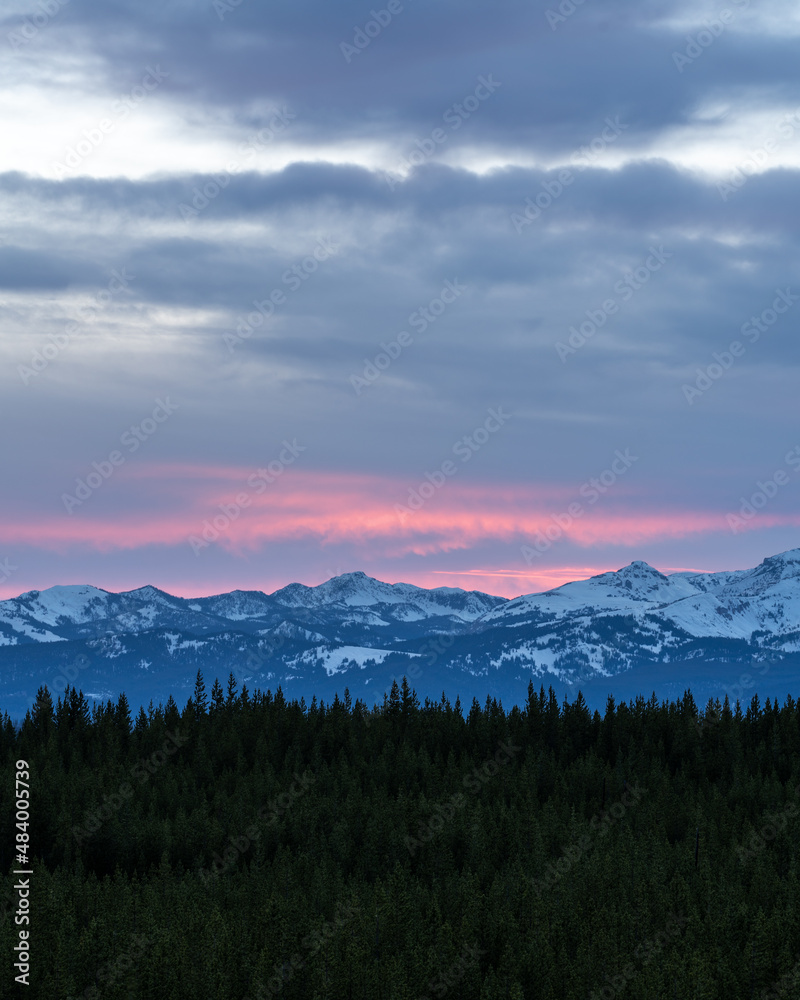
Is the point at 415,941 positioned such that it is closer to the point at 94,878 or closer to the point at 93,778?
the point at 94,878

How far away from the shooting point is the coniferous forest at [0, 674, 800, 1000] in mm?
85688

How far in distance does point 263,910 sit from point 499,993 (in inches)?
1004

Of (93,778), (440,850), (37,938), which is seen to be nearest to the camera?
(37,938)

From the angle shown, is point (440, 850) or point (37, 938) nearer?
point (37, 938)

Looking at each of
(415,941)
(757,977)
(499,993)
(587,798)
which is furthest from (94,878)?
(587,798)

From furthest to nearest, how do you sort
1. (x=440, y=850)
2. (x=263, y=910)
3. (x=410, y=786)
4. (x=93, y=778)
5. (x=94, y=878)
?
(x=410, y=786) → (x=93, y=778) → (x=440, y=850) → (x=94, y=878) → (x=263, y=910)

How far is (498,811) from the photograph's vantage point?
157 meters

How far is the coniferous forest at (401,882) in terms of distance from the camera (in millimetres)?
85688

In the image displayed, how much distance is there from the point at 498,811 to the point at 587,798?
3437 cm

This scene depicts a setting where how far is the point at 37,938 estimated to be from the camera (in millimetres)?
92875

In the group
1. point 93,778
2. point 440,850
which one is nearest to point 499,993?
point 440,850

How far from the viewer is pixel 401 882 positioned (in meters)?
114

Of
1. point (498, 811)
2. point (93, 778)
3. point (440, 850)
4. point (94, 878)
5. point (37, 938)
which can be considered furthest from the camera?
point (93, 778)

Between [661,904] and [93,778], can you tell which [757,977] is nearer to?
[661,904]
